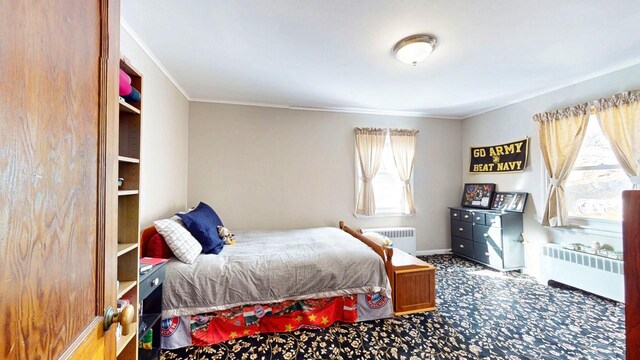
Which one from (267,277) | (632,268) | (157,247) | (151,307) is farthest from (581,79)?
(151,307)

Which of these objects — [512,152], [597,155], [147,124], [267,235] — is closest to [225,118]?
[147,124]

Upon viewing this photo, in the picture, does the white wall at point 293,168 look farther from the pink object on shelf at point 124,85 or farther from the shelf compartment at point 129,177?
the pink object on shelf at point 124,85

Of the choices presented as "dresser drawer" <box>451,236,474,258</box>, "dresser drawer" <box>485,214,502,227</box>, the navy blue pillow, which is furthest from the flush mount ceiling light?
"dresser drawer" <box>451,236,474,258</box>

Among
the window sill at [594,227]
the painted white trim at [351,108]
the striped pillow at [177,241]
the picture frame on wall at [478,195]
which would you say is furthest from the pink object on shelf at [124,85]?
the picture frame on wall at [478,195]

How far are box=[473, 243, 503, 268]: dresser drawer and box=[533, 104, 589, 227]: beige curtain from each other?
2.27 feet

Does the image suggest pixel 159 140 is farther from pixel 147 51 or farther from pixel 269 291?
pixel 269 291

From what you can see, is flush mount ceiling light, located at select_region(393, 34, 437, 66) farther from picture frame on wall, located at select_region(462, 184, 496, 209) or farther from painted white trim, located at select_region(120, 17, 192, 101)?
picture frame on wall, located at select_region(462, 184, 496, 209)

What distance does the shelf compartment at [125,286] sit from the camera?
1311 mm

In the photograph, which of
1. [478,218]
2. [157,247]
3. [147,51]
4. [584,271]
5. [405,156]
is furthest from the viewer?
[405,156]

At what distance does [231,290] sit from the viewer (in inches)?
79.9

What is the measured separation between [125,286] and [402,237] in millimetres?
3696

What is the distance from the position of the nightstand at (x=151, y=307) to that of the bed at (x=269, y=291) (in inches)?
2.3

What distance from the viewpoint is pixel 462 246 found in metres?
4.07

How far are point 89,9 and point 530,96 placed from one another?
453 centimetres
